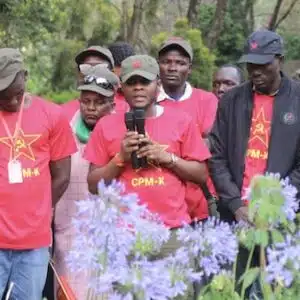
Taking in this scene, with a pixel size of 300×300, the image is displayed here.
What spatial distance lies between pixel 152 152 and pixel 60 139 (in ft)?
2.24

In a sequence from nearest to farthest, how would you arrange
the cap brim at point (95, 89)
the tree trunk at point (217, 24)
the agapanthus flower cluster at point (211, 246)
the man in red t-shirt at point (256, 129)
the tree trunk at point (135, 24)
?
the agapanthus flower cluster at point (211, 246)
the man in red t-shirt at point (256, 129)
the cap brim at point (95, 89)
the tree trunk at point (135, 24)
the tree trunk at point (217, 24)

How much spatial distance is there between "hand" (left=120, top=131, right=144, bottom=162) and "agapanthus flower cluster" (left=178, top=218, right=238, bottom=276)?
4.30 feet

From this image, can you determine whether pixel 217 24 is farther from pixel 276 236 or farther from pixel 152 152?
pixel 276 236

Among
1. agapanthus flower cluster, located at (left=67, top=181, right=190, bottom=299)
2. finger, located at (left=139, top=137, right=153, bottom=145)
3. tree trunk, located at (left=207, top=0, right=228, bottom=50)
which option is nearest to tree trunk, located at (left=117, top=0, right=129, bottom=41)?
tree trunk, located at (left=207, top=0, right=228, bottom=50)

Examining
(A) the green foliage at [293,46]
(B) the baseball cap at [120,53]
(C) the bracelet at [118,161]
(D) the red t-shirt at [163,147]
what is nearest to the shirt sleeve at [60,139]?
(D) the red t-shirt at [163,147]

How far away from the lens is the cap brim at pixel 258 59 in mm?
4383

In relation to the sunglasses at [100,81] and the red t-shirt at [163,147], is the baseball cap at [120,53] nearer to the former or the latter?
the sunglasses at [100,81]

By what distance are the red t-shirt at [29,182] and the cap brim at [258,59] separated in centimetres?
105

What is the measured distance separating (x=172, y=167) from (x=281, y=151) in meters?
0.63

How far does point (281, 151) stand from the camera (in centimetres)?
445

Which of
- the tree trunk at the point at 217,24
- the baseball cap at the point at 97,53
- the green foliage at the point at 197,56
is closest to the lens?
the baseball cap at the point at 97,53

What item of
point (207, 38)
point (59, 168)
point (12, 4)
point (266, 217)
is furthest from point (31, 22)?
point (266, 217)

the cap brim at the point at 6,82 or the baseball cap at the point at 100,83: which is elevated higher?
the cap brim at the point at 6,82

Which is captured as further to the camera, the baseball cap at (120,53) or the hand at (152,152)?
the baseball cap at (120,53)
